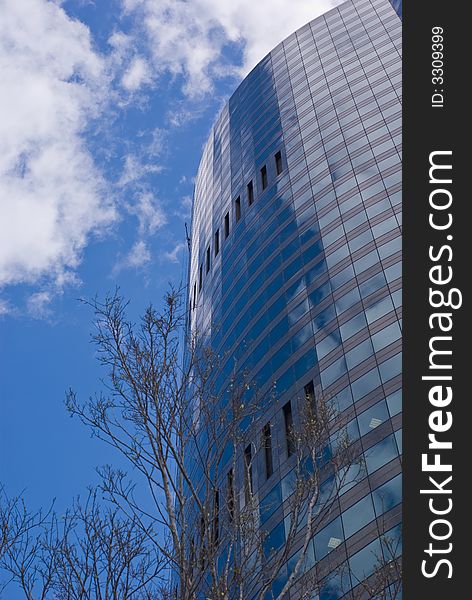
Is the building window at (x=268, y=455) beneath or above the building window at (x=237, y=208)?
beneath

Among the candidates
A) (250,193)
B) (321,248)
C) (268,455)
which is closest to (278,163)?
(250,193)

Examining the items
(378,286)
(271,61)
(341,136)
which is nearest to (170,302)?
(378,286)

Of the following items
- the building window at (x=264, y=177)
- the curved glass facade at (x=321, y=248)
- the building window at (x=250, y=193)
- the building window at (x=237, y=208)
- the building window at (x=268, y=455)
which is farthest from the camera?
the building window at (x=237, y=208)

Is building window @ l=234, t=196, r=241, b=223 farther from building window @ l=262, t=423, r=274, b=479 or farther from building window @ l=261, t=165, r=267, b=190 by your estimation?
building window @ l=262, t=423, r=274, b=479

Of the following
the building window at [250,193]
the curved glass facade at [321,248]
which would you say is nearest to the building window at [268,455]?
the curved glass facade at [321,248]

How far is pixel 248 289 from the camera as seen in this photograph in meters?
45.2

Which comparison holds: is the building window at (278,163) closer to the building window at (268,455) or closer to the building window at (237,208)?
the building window at (237,208)

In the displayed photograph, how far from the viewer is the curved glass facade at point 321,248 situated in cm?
3006

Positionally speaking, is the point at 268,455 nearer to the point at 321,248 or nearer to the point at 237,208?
the point at 321,248

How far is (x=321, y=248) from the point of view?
136ft

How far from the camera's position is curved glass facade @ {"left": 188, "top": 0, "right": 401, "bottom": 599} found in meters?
30.1

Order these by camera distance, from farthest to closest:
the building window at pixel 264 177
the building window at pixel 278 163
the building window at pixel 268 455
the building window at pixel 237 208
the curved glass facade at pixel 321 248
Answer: the building window at pixel 237 208 < the building window at pixel 264 177 < the building window at pixel 278 163 < the building window at pixel 268 455 < the curved glass facade at pixel 321 248

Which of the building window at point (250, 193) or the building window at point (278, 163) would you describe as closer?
the building window at point (278, 163)

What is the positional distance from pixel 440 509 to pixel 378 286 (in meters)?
25.0
